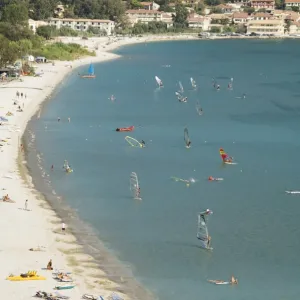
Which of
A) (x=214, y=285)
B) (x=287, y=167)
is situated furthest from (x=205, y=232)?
(x=287, y=167)

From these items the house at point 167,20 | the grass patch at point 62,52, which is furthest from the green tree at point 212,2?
the grass patch at point 62,52

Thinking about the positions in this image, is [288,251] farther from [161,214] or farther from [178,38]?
[178,38]

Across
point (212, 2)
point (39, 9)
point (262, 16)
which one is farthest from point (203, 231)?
point (212, 2)

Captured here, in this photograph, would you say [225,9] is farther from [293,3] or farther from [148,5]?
[148,5]

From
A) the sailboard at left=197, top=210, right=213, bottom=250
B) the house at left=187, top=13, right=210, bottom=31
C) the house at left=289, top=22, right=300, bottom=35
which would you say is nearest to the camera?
the sailboard at left=197, top=210, right=213, bottom=250

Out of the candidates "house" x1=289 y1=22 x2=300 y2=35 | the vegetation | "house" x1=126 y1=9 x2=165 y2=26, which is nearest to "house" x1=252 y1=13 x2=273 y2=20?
"house" x1=289 y1=22 x2=300 y2=35

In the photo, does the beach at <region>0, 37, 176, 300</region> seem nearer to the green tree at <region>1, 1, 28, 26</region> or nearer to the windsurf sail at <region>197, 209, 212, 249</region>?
the windsurf sail at <region>197, 209, 212, 249</region>
